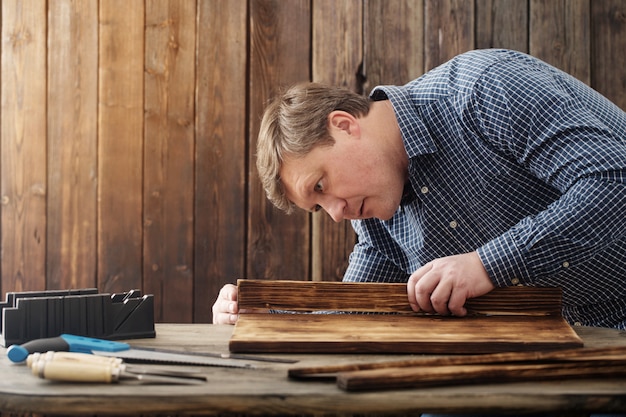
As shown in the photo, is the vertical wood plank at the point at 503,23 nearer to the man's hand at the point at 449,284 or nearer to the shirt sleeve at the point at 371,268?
the shirt sleeve at the point at 371,268

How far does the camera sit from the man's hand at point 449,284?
1549 millimetres

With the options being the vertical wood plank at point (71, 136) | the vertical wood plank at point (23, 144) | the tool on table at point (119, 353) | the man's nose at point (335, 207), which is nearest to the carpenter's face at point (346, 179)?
the man's nose at point (335, 207)

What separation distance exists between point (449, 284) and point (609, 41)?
1.68 meters

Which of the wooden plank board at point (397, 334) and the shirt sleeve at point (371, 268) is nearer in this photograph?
the wooden plank board at point (397, 334)

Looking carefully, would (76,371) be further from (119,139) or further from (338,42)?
(338,42)

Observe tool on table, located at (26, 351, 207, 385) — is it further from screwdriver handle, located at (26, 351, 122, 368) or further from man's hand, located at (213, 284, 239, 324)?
man's hand, located at (213, 284, 239, 324)

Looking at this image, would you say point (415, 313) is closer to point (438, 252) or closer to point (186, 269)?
point (438, 252)

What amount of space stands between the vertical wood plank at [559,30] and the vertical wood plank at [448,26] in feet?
0.79

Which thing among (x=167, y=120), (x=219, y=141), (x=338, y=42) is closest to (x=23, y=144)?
(x=167, y=120)

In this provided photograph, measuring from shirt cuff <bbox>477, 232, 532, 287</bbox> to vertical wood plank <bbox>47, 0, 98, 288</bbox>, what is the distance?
5.39ft

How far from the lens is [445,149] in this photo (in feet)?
6.40

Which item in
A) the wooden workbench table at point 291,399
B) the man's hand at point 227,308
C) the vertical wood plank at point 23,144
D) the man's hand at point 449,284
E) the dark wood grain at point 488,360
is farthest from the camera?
the vertical wood plank at point 23,144

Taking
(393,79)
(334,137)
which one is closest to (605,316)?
(334,137)

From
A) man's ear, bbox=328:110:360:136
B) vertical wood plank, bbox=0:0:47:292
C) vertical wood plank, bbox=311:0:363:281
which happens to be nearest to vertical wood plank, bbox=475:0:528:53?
vertical wood plank, bbox=311:0:363:281
